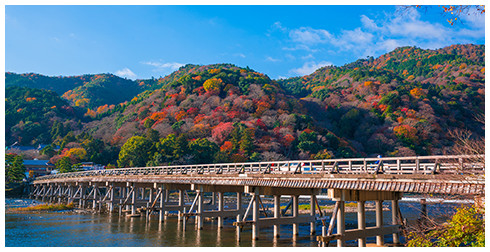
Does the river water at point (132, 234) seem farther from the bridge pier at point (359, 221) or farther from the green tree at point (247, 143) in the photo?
the green tree at point (247, 143)

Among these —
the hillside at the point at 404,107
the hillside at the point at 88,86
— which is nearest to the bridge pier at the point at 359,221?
the hillside at the point at 404,107

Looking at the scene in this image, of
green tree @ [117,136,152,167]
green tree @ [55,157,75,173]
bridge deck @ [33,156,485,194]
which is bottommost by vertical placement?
bridge deck @ [33,156,485,194]

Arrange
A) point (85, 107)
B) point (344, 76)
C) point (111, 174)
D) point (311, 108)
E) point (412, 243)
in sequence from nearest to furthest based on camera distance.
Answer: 1. point (412, 243)
2. point (111, 174)
3. point (311, 108)
4. point (344, 76)
5. point (85, 107)

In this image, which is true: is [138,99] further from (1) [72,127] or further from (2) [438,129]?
(2) [438,129]

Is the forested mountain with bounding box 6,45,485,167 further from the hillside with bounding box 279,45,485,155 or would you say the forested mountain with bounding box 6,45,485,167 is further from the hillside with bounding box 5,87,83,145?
the hillside with bounding box 5,87,83,145

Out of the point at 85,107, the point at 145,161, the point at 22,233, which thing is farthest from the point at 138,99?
the point at 22,233

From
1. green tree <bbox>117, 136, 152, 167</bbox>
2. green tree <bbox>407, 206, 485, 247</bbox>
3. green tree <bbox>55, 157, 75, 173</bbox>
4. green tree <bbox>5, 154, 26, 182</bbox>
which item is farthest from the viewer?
green tree <bbox>55, 157, 75, 173</bbox>

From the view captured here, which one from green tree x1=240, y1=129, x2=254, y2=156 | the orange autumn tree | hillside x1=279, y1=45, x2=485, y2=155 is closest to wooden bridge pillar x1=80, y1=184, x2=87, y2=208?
green tree x1=240, y1=129, x2=254, y2=156

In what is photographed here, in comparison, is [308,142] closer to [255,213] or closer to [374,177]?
[255,213]
